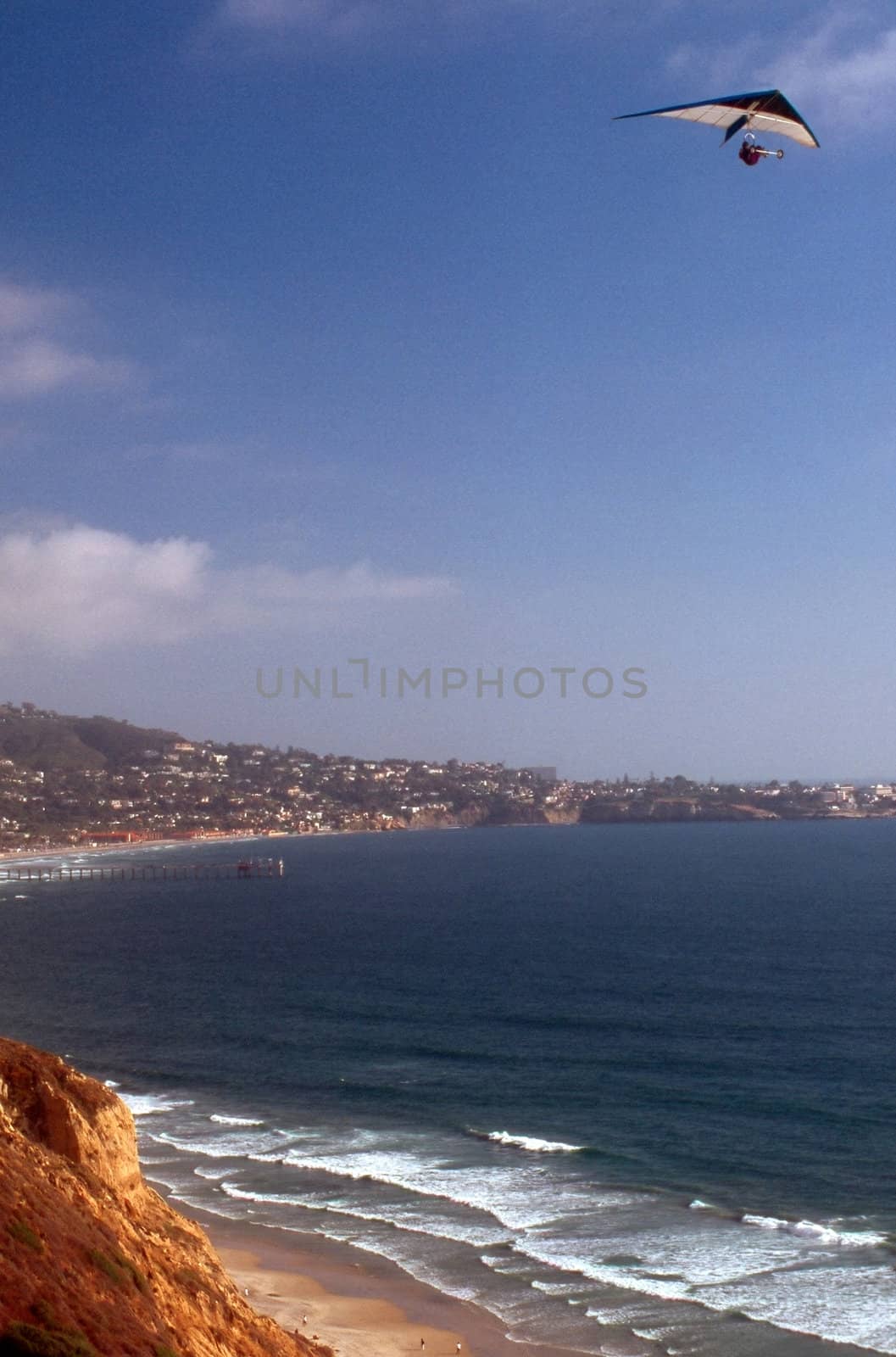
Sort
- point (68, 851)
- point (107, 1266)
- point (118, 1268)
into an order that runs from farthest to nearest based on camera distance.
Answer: point (68, 851), point (118, 1268), point (107, 1266)

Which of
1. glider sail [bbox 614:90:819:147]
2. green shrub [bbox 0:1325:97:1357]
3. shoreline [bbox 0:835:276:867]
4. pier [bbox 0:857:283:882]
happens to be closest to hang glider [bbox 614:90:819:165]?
glider sail [bbox 614:90:819:147]

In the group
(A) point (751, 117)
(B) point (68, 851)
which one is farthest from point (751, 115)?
(B) point (68, 851)

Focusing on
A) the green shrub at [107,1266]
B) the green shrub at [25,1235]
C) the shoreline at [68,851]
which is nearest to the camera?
the green shrub at [25,1235]

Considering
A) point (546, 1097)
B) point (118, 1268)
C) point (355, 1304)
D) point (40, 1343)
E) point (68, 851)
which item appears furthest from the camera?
point (68, 851)

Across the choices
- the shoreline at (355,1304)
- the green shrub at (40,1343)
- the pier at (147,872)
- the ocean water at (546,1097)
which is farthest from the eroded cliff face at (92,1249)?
the pier at (147,872)

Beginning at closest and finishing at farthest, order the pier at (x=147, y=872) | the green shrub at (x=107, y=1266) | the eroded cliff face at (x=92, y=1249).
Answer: the eroded cliff face at (x=92, y=1249) → the green shrub at (x=107, y=1266) → the pier at (x=147, y=872)

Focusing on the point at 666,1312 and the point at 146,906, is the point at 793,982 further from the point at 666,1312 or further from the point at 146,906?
the point at 146,906

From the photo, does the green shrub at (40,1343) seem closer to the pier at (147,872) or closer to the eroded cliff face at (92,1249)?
the eroded cliff face at (92,1249)

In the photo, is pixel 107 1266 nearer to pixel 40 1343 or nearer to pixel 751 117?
pixel 40 1343
